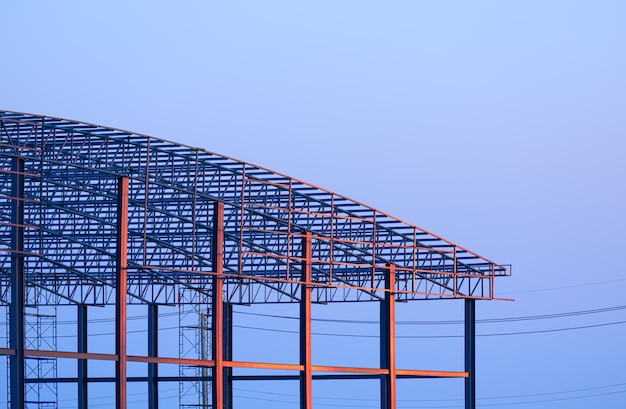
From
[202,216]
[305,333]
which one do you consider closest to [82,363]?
[202,216]

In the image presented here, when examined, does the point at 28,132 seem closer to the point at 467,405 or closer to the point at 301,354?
the point at 301,354

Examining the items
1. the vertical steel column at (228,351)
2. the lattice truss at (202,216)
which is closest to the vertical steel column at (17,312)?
the lattice truss at (202,216)

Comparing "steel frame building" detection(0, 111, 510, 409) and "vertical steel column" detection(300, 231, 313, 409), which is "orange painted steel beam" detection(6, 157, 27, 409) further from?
"vertical steel column" detection(300, 231, 313, 409)

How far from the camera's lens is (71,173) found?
4041 centimetres

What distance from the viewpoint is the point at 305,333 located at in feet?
144

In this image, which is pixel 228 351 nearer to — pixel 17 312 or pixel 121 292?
pixel 121 292

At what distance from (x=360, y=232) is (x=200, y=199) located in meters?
6.88

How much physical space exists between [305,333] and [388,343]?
3986 mm

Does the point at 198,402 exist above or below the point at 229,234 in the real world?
below

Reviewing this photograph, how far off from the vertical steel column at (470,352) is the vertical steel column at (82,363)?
18142mm

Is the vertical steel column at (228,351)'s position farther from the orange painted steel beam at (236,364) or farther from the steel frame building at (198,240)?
the orange painted steel beam at (236,364)

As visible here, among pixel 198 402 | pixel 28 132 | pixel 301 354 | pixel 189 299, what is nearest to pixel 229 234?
pixel 301 354

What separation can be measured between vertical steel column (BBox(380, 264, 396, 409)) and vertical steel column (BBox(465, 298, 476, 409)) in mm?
3582

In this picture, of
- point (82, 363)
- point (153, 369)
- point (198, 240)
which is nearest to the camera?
point (198, 240)
